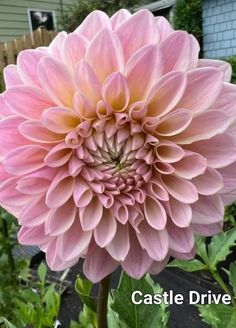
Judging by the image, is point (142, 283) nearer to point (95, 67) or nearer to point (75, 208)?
point (75, 208)

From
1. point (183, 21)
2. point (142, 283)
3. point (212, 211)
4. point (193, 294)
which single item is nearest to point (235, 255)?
point (193, 294)

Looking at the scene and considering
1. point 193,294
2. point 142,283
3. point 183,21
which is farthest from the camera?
point 183,21

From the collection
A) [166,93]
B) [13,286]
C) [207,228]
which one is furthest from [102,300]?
[13,286]

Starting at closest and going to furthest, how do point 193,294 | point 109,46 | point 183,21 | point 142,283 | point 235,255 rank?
point 109,46 < point 142,283 < point 193,294 < point 235,255 < point 183,21

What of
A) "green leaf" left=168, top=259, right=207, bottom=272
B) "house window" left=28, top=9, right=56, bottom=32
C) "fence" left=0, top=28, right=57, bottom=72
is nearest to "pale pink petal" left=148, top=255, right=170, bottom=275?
"green leaf" left=168, top=259, right=207, bottom=272

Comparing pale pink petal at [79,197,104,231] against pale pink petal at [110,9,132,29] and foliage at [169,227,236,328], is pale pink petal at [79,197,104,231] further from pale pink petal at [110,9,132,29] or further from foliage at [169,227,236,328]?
foliage at [169,227,236,328]
